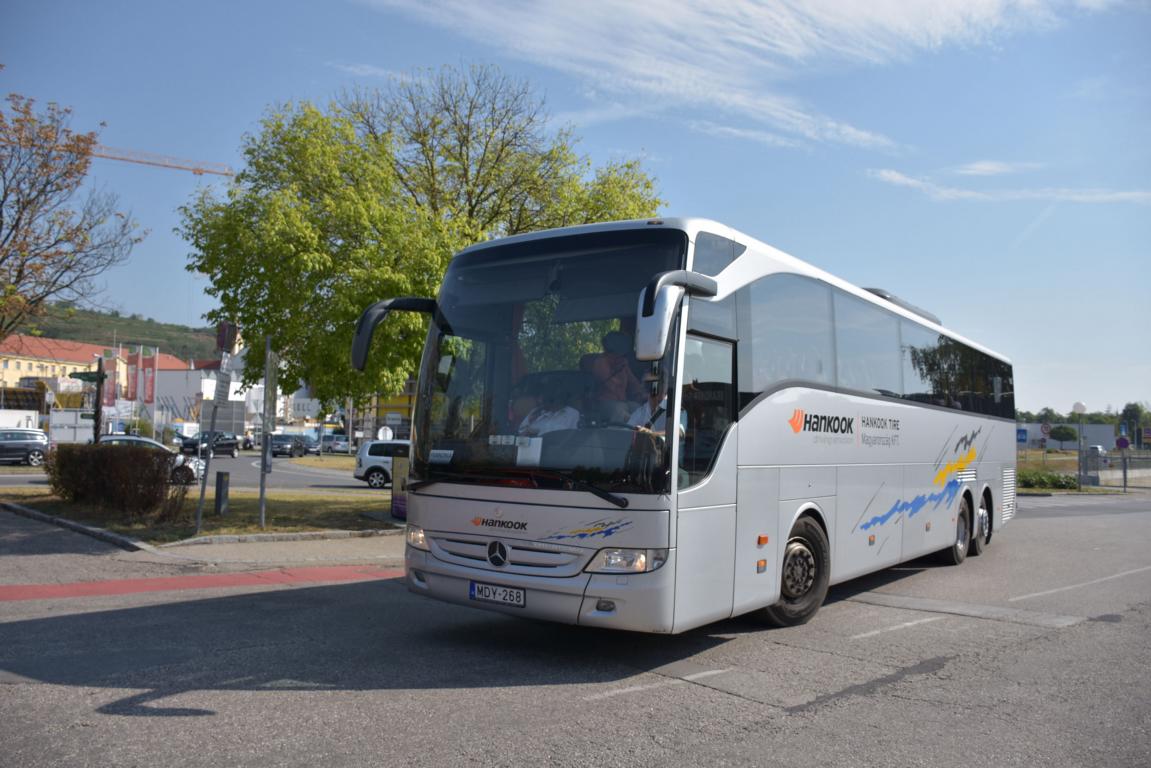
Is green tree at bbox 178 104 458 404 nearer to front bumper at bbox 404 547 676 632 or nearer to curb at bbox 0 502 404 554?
curb at bbox 0 502 404 554

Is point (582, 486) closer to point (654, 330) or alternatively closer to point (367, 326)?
point (654, 330)

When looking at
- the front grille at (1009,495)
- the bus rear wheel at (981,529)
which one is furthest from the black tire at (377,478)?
the bus rear wheel at (981,529)

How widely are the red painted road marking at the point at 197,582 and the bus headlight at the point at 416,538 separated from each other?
159 inches

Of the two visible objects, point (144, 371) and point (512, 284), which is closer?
point (512, 284)

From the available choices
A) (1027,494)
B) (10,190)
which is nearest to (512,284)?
(10,190)

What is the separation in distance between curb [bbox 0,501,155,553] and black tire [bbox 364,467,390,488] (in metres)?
14.7

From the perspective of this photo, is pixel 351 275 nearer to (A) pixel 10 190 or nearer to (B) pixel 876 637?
A: (A) pixel 10 190

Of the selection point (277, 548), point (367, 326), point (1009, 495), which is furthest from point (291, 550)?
point (1009, 495)

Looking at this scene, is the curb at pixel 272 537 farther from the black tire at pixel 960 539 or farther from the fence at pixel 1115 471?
the fence at pixel 1115 471

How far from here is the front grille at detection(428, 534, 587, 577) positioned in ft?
20.9

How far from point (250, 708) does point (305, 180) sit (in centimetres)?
1353

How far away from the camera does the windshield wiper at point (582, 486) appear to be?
6.18m

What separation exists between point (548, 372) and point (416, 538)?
182 cm

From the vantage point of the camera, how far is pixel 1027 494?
38.2 m
